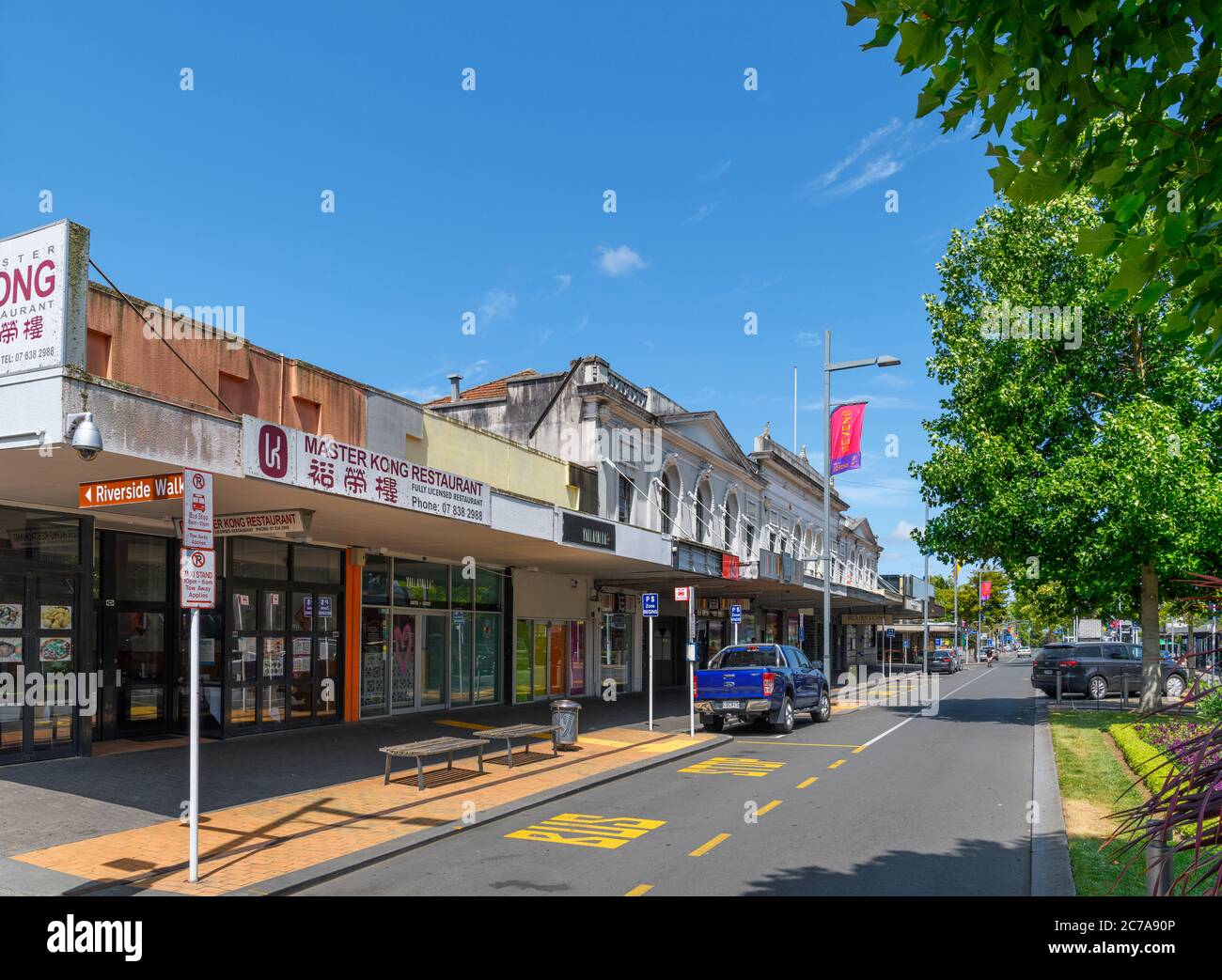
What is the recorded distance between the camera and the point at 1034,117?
15.8 feet

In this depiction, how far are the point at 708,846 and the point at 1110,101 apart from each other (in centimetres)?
743

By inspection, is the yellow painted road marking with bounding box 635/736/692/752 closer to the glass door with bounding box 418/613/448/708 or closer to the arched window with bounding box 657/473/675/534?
the glass door with bounding box 418/613/448/708

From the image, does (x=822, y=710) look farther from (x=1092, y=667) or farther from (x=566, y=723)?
(x=1092, y=667)

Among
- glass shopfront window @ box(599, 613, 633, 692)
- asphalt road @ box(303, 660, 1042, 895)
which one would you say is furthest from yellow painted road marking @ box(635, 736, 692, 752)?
glass shopfront window @ box(599, 613, 633, 692)

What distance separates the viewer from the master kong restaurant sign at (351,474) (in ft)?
34.9

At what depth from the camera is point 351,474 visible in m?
11.9

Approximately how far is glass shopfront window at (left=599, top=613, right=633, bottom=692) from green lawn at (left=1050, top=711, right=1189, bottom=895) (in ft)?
39.7

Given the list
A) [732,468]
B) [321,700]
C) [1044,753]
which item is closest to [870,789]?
[1044,753]

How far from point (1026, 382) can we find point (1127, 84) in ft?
64.8

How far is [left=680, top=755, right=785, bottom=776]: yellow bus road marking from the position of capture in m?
15.1

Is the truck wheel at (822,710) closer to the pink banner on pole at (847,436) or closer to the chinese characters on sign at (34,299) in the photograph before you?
the pink banner on pole at (847,436)

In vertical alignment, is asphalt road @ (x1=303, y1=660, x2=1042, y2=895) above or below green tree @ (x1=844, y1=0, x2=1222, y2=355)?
below

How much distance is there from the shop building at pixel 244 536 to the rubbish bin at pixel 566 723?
2946 millimetres

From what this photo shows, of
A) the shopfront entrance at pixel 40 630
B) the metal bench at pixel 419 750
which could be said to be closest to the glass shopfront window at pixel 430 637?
the metal bench at pixel 419 750
